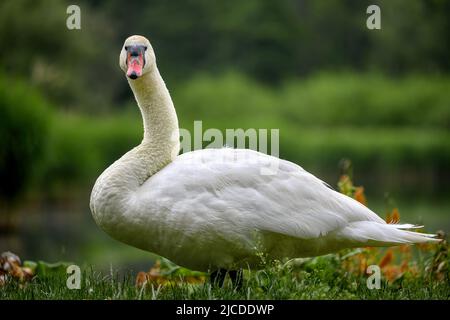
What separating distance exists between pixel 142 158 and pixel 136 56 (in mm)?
567

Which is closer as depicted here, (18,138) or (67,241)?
(18,138)

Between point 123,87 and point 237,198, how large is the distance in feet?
103

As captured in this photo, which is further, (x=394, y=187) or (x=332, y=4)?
(x=332, y=4)

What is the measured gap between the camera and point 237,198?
4156 mm

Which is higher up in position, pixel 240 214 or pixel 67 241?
pixel 240 214

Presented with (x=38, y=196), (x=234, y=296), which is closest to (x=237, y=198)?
(x=234, y=296)

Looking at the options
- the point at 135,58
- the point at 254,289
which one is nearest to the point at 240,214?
the point at 254,289

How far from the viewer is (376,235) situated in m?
4.35

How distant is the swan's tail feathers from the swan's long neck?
1114 mm

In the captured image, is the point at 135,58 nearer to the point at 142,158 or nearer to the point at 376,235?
the point at 142,158

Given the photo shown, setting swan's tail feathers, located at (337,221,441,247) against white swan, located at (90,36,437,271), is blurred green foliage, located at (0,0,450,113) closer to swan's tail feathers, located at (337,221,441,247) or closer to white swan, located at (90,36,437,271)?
white swan, located at (90,36,437,271)
